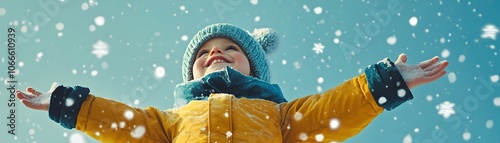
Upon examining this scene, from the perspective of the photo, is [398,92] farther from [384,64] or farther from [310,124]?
[310,124]

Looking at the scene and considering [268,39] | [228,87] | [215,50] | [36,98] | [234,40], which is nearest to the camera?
[36,98]

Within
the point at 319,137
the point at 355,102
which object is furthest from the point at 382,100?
the point at 319,137

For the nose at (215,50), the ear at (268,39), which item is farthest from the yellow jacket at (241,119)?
the ear at (268,39)

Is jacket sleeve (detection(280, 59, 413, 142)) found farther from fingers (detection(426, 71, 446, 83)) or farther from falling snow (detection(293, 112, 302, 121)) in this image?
fingers (detection(426, 71, 446, 83))

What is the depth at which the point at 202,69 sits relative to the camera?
13.8ft

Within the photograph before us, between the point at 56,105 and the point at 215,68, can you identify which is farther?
the point at 215,68

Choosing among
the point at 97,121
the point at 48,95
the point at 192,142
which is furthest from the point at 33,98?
the point at 192,142

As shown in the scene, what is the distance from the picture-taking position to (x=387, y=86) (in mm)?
2797

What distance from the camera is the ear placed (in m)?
5.74

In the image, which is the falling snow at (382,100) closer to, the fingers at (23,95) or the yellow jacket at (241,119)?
the yellow jacket at (241,119)

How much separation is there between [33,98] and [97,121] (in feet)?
1.35

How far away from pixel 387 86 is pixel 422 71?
22 cm

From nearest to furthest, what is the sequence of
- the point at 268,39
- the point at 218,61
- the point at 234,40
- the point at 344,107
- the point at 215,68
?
the point at 344,107, the point at 215,68, the point at 218,61, the point at 234,40, the point at 268,39

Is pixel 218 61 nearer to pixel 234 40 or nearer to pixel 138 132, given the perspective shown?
pixel 234 40
